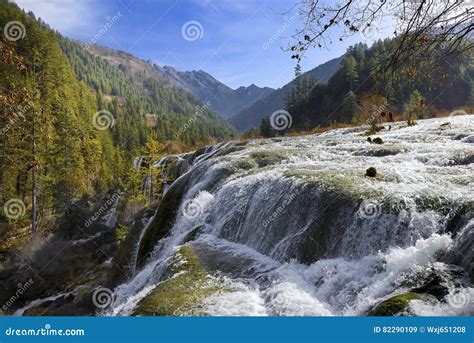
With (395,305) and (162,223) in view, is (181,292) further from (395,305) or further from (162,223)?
(162,223)

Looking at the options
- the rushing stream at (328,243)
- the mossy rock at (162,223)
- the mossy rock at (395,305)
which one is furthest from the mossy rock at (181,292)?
the mossy rock at (162,223)

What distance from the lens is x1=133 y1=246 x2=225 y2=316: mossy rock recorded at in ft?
26.9

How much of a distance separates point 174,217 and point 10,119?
486 inches

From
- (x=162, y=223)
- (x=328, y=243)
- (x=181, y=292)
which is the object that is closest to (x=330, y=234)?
(x=328, y=243)

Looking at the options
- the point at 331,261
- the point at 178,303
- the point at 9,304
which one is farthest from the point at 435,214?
the point at 9,304

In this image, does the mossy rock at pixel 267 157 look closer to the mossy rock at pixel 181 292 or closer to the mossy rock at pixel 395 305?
the mossy rock at pixel 181 292

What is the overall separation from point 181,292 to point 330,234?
420 centimetres

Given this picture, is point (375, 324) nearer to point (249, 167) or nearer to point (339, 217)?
point (339, 217)

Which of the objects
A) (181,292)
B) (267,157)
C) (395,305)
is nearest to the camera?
(395,305)

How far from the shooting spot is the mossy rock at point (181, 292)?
26.9ft

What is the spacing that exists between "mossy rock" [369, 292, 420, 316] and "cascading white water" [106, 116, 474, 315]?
0.16 m

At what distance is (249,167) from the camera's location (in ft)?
59.8

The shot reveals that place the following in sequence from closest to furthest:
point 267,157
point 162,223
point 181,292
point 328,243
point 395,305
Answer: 1. point 395,305
2. point 181,292
3. point 328,243
4. point 162,223
5. point 267,157

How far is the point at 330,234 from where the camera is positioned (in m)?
10.1
